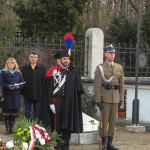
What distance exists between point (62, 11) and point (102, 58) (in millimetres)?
7226

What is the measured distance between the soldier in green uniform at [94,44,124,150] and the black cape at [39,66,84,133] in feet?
2.47

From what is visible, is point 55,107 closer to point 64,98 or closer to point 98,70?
point 64,98

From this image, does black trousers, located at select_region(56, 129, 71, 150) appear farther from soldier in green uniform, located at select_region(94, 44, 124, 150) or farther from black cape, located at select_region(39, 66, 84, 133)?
soldier in green uniform, located at select_region(94, 44, 124, 150)

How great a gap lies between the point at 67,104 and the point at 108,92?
1136mm

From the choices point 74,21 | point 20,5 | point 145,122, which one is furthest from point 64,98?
point 20,5

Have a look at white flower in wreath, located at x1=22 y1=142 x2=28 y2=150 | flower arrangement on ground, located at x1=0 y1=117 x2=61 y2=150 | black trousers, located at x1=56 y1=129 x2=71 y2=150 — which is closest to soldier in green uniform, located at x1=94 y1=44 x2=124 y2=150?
black trousers, located at x1=56 y1=129 x2=71 y2=150

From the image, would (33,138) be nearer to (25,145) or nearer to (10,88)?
(25,145)

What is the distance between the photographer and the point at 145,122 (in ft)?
36.1

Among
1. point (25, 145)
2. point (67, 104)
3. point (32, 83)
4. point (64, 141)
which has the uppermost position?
point (32, 83)

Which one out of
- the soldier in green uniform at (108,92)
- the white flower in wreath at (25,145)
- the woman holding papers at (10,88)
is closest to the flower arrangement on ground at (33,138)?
the white flower in wreath at (25,145)

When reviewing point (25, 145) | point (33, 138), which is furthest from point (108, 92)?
point (25, 145)

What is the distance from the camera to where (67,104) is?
679 cm

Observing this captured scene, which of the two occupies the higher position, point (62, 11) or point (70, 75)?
point (62, 11)

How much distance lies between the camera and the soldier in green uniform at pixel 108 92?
7609mm
